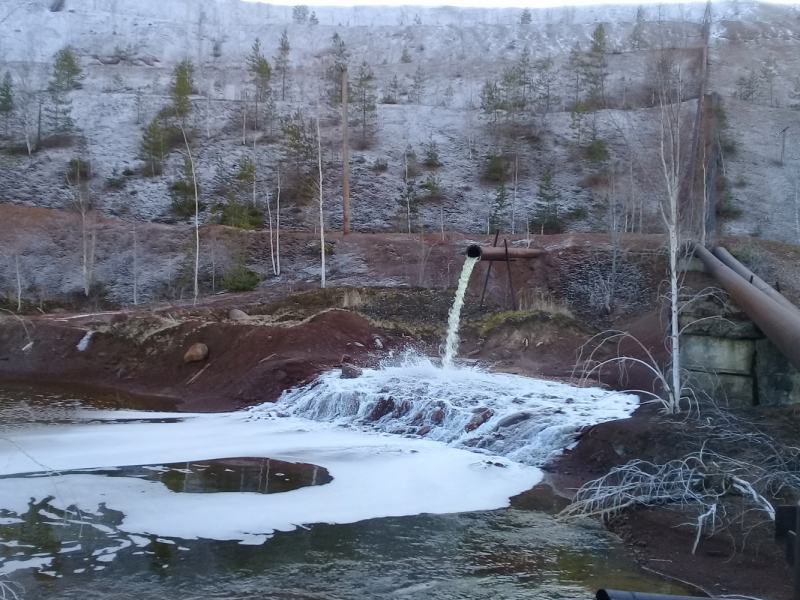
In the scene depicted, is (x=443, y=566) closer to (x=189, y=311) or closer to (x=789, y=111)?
(x=189, y=311)

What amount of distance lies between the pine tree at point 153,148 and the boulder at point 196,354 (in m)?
28.0

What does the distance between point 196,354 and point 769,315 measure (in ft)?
40.1

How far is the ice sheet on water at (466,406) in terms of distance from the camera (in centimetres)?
1031

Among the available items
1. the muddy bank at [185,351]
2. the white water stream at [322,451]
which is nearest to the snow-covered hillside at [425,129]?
the muddy bank at [185,351]

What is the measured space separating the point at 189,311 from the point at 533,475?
13.4 meters

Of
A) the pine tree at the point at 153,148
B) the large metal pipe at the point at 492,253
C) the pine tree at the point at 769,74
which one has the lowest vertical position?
the large metal pipe at the point at 492,253

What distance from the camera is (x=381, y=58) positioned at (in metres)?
81.7

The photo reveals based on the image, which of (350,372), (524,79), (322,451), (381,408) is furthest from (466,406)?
(524,79)

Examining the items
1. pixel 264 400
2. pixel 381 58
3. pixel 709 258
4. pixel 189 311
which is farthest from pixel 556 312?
pixel 381 58

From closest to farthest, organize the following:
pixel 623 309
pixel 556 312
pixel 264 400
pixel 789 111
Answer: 1. pixel 264 400
2. pixel 556 312
3. pixel 623 309
4. pixel 789 111

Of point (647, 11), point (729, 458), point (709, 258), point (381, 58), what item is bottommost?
point (729, 458)

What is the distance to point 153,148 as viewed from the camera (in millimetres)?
41969

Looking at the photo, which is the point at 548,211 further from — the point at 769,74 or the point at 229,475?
the point at 229,475

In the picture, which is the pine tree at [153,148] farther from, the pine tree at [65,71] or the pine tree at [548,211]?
the pine tree at [548,211]
